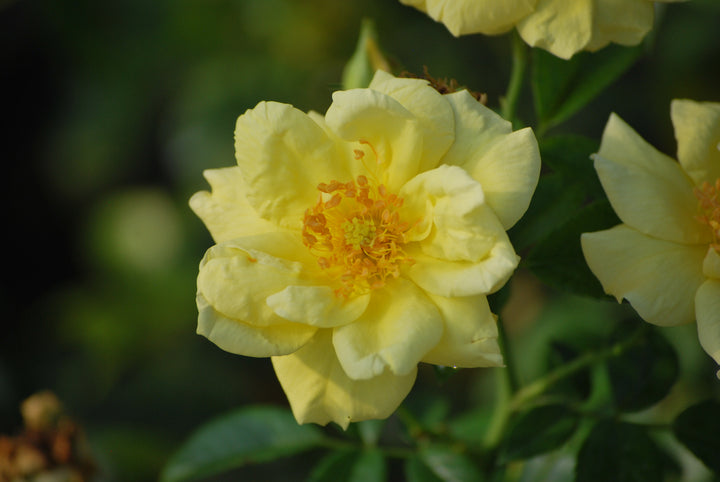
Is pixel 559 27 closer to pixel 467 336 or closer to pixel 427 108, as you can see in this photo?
pixel 427 108

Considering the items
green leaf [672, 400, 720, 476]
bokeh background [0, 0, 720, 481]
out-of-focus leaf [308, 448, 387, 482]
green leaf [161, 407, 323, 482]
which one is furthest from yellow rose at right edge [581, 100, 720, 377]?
bokeh background [0, 0, 720, 481]

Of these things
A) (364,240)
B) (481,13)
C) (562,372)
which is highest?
(481,13)

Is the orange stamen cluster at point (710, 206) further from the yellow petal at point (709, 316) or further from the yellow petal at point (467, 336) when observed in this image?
the yellow petal at point (467, 336)

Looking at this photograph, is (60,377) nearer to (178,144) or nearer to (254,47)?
(178,144)

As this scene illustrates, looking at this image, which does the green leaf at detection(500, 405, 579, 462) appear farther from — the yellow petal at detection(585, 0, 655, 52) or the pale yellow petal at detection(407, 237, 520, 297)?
the yellow petal at detection(585, 0, 655, 52)

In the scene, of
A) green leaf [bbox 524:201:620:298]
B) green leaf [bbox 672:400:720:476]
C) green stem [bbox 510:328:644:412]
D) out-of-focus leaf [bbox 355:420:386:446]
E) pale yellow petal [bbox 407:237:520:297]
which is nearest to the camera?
pale yellow petal [bbox 407:237:520:297]

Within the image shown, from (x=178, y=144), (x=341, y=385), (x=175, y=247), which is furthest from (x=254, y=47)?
(x=341, y=385)

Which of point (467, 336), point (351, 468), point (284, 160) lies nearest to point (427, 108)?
point (284, 160)
